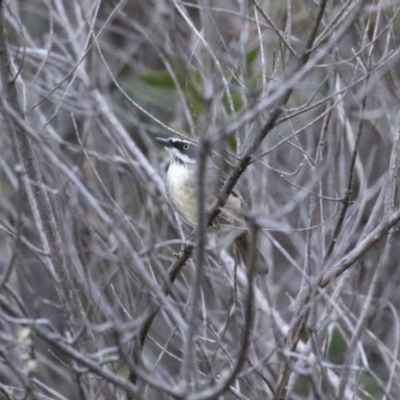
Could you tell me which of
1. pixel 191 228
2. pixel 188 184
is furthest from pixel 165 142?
pixel 191 228

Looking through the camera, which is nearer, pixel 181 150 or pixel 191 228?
pixel 181 150

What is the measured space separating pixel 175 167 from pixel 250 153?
8.40 ft

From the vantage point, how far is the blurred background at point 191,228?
381cm

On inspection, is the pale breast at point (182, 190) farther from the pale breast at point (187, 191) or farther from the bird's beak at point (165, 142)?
the bird's beak at point (165, 142)

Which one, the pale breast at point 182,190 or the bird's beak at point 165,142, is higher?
the bird's beak at point 165,142


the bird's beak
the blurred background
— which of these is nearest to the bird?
the bird's beak

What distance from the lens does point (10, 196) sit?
8.20 m

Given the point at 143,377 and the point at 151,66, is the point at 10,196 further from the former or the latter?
the point at 143,377

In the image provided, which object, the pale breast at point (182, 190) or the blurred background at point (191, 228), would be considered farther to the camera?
the pale breast at point (182, 190)

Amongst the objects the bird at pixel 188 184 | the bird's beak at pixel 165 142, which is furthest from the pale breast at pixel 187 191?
the bird's beak at pixel 165 142

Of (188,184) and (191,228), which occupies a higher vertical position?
(188,184)

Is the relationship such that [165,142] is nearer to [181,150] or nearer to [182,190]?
[181,150]

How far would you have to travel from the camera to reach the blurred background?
12.5 feet

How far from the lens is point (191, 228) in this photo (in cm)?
723
